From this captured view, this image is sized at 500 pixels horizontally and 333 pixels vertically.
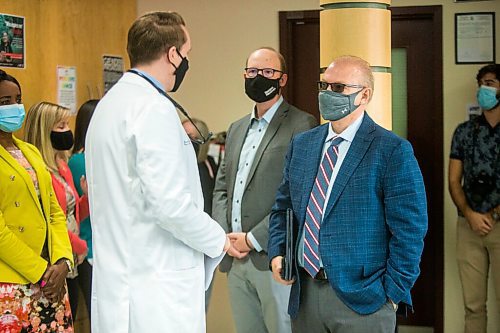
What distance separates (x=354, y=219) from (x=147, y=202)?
717 mm

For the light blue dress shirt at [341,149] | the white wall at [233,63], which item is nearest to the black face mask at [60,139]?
the white wall at [233,63]

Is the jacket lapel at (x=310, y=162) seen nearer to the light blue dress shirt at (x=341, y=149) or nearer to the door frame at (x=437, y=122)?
the light blue dress shirt at (x=341, y=149)

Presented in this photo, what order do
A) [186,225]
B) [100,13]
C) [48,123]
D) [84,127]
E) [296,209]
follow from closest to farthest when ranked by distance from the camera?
1. [186,225]
2. [296,209]
3. [48,123]
4. [84,127]
5. [100,13]

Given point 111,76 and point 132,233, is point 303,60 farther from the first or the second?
point 132,233

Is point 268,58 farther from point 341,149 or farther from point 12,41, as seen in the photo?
point 12,41

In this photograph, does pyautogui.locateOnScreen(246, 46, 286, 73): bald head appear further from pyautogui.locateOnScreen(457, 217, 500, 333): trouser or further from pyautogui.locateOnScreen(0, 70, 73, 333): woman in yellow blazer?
pyautogui.locateOnScreen(457, 217, 500, 333): trouser

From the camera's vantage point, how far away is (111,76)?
5.02m

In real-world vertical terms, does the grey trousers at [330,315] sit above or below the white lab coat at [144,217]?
below

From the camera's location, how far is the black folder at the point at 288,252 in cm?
278

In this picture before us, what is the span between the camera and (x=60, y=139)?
3977 millimetres

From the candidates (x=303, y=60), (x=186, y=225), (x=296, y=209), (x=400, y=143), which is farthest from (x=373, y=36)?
(x=303, y=60)

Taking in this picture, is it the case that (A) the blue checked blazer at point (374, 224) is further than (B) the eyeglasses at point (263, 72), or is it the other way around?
(B) the eyeglasses at point (263, 72)

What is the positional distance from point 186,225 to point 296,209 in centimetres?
57

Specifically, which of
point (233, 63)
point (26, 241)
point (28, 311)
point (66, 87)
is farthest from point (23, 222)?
point (233, 63)
